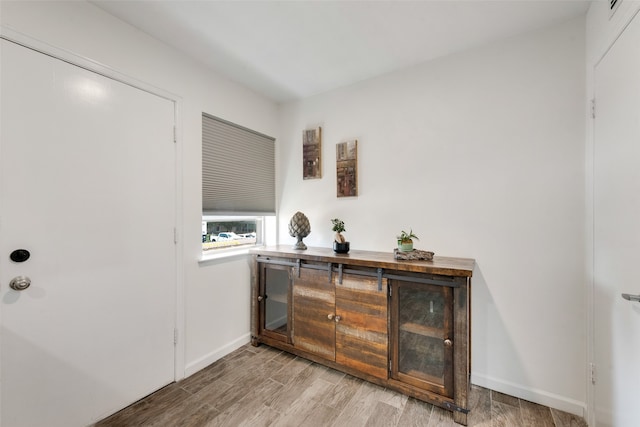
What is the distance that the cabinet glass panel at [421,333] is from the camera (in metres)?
1.64

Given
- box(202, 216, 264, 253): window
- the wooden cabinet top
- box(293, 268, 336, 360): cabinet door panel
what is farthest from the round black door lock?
Result: box(293, 268, 336, 360): cabinet door panel

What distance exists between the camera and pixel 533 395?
1.75m

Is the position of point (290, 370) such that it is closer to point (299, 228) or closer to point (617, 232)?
point (299, 228)

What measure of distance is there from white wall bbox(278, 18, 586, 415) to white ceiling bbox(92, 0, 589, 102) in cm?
18

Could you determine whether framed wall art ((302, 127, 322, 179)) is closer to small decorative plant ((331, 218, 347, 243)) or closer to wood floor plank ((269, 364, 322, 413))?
small decorative plant ((331, 218, 347, 243))

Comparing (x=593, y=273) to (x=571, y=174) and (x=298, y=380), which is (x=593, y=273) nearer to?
(x=571, y=174)

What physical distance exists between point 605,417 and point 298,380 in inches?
69.8

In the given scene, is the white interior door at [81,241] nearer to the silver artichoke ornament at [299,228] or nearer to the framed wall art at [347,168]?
the silver artichoke ornament at [299,228]

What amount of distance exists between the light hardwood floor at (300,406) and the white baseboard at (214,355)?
6 cm

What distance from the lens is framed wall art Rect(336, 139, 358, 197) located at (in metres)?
2.45

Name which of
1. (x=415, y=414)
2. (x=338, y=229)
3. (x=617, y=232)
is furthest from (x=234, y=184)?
(x=617, y=232)

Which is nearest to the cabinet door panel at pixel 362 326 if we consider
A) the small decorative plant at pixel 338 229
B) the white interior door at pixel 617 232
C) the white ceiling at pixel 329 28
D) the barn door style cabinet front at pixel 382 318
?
the barn door style cabinet front at pixel 382 318

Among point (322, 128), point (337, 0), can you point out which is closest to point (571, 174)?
point (337, 0)

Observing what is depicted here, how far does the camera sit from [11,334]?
128 centimetres
